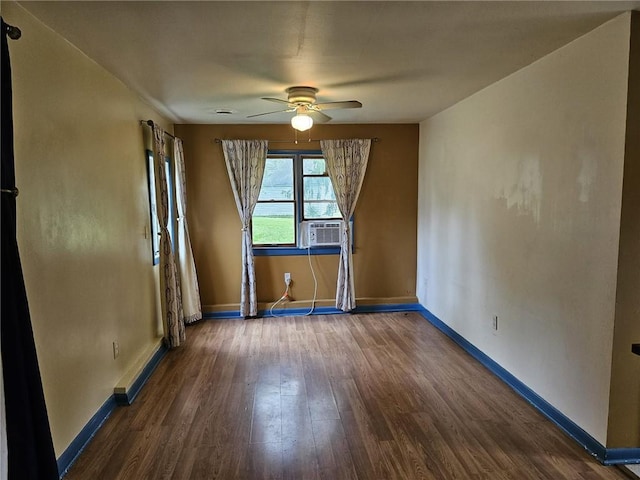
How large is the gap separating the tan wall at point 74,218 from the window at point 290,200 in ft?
6.67

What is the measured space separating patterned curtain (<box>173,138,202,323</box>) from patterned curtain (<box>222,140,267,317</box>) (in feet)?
1.80

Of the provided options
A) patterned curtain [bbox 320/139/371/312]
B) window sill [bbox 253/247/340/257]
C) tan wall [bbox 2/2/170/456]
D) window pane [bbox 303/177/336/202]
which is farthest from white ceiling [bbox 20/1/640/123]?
window sill [bbox 253/247/340/257]

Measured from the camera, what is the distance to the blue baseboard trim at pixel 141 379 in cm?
309

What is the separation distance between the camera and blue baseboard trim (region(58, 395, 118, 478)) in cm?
233

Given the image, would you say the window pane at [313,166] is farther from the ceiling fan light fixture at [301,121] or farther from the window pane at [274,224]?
the ceiling fan light fixture at [301,121]

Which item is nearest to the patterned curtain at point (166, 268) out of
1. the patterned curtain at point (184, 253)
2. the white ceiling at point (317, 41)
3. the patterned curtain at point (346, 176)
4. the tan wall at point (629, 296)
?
the white ceiling at point (317, 41)

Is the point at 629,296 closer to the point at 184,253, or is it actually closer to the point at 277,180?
the point at 277,180

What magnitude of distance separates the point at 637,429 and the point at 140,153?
3929 millimetres

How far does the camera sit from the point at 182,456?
2.49 meters

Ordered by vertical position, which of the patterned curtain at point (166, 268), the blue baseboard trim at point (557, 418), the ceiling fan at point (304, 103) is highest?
the ceiling fan at point (304, 103)

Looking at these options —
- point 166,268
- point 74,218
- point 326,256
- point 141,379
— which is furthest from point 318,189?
point 74,218

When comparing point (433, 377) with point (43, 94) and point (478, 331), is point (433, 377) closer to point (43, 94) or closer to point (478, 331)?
point (478, 331)

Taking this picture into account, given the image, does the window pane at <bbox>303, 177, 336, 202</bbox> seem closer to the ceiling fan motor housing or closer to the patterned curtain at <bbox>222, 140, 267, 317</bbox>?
the patterned curtain at <bbox>222, 140, 267, 317</bbox>

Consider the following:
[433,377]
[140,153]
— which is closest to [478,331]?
[433,377]
